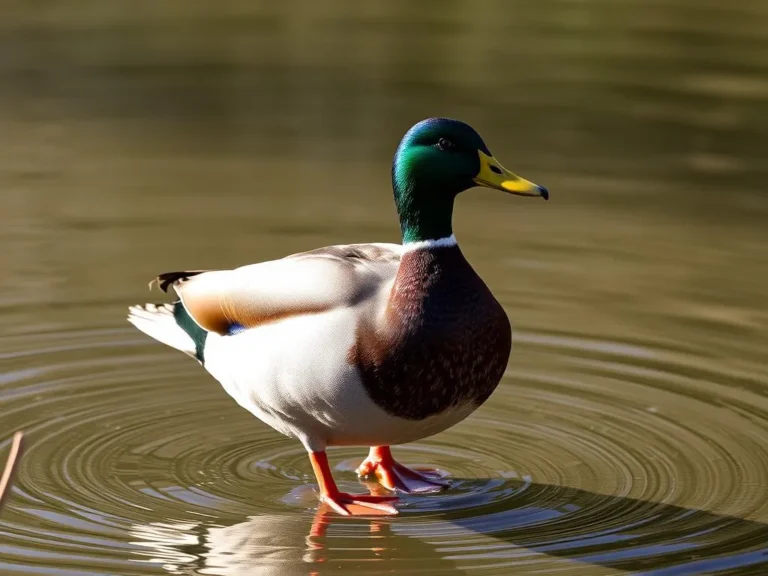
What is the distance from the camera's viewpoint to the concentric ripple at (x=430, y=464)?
4.68 metres

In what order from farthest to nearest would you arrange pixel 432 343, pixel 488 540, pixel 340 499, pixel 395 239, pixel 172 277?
pixel 395 239, pixel 172 277, pixel 340 499, pixel 488 540, pixel 432 343

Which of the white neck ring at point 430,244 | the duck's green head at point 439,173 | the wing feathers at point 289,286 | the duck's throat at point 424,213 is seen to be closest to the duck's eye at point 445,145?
the duck's green head at point 439,173

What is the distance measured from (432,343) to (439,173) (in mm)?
588

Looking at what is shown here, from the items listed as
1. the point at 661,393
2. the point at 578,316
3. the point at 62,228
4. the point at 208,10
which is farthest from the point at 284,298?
the point at 208,10

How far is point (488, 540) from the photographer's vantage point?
479 cm

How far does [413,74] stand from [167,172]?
3.41 m

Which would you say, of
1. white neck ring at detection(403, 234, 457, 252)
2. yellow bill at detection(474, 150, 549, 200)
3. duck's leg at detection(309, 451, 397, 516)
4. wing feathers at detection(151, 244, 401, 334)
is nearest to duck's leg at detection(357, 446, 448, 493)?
duck's leg at detection(309, 451, 397, 516)

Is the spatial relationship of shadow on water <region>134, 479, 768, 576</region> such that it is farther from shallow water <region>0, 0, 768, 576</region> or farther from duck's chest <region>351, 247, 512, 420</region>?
duck's chest <region>351, 247, 512, 420</region>

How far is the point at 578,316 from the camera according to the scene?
7.16m

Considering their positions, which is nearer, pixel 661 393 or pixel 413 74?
pixel 661 393

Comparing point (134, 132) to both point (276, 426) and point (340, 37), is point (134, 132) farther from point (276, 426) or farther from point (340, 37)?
point (276, 426)

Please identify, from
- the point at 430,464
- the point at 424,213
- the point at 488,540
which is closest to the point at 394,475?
the point at 430,464

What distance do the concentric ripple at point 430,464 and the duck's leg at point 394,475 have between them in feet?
0.23

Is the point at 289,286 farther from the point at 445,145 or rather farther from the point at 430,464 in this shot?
the point at 430,464
